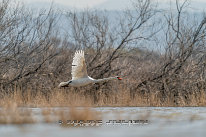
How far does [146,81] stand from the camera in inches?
720

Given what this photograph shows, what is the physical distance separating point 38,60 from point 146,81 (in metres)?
4.68

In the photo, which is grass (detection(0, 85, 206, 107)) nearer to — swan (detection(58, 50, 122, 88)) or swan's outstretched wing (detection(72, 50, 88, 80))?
swan (detection(58, 50, 122, 88))

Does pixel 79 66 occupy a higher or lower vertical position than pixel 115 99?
higher

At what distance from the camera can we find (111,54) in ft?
62.6

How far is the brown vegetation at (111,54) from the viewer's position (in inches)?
703

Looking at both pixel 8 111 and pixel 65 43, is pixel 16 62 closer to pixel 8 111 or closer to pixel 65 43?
pixel 65 43

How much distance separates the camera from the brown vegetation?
58.6ft

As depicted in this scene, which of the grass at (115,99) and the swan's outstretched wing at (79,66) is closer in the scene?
the swan's outstretched wing at (79,66)

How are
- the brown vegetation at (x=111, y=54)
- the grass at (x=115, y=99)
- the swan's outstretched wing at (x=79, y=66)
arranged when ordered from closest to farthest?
the swan's outstretched wing at (x=79, y=66)
the grass at (x=115, y=99)
the brown vegetation at (x=111, y=54)

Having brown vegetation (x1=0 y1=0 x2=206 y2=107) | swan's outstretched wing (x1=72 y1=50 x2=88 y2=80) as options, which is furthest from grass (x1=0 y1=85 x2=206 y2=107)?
swan's outstretched wing (x1=72 y1=50 x2=88 y2=80)

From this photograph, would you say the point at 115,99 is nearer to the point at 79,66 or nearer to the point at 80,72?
the point at 80,72

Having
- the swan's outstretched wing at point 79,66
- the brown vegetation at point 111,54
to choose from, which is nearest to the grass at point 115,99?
the brown vegetation at point 111,54

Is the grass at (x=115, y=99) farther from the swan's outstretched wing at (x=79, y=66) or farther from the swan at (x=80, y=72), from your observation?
the swan's outstretched wing at (x=79, y=66)

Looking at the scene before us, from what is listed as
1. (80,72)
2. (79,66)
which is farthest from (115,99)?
(79,66)
